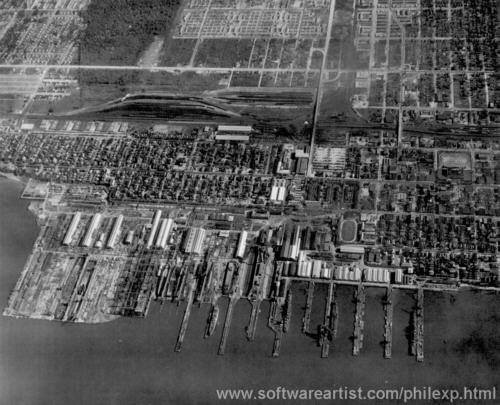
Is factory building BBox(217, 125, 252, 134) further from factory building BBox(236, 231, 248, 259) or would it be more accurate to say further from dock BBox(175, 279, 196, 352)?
dock BBox(175, 279, 196, 352)

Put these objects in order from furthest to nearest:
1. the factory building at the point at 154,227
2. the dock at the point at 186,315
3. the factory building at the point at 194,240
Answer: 1. the factory building at the point at 154,227
2. the factory building at the point at 194,240
3. the dock at the point at 186,315

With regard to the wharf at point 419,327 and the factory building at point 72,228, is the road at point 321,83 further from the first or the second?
the factory building at point 72,228

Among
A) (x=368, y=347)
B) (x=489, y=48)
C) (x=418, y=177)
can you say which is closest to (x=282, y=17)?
(x=489, y=48)

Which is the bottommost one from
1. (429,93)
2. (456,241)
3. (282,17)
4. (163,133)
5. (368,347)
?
(368,347)

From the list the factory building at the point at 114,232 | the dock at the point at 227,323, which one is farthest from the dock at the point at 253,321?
the factory building at the point at 114,232

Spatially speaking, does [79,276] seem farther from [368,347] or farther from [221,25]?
[221,25]

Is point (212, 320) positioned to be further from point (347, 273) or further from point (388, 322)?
point (388, 322)
